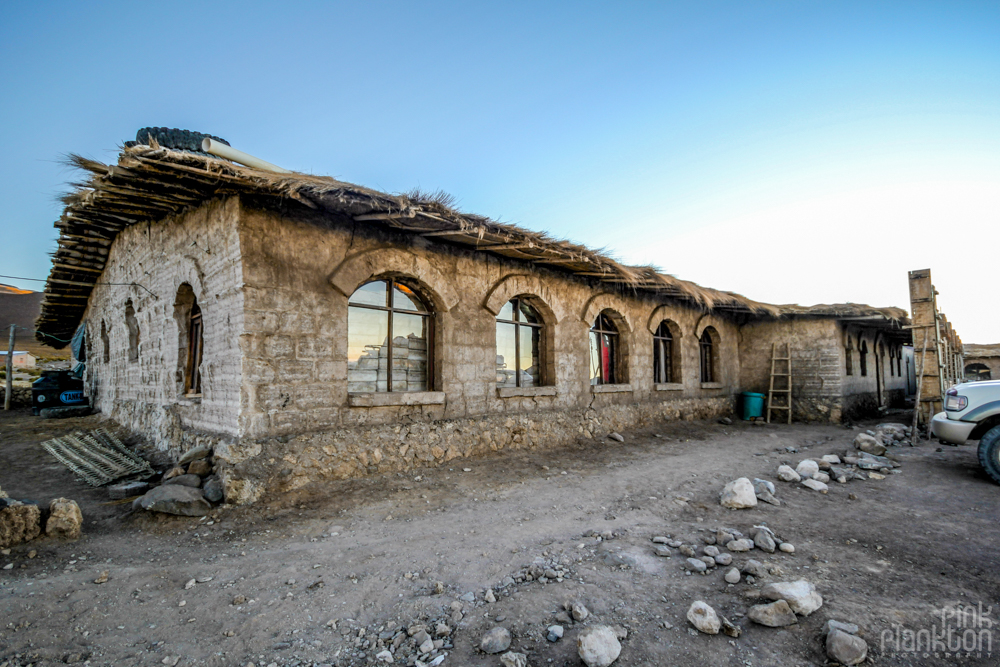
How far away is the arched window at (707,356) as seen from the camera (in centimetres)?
1288

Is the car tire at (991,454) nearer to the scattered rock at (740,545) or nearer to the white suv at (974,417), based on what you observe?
the white suv at (974,417)

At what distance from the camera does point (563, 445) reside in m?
8.28

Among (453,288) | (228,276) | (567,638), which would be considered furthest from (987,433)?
(228,276)

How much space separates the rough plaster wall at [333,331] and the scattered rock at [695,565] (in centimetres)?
397

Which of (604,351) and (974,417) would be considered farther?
(604,351)

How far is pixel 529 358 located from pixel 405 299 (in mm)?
2836

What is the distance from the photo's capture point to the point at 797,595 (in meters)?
2.71

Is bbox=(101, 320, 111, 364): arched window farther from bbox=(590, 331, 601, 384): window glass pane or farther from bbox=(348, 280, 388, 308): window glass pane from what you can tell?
bbox=(590, 331, 601, 384): window glass pane

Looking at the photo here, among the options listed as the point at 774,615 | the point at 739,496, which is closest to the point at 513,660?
the point at 774,615

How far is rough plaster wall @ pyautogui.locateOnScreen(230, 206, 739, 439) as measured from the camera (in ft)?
17.2

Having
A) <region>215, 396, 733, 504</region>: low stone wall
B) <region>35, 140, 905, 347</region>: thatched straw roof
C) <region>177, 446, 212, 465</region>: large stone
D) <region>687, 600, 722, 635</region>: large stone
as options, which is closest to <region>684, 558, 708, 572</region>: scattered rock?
<region>687, 600, 722, 635</region>: large stone

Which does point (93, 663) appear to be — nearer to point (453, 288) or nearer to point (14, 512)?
point (14, 512)

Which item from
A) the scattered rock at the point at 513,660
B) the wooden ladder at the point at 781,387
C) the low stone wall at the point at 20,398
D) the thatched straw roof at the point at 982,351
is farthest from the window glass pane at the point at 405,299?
the thatched straw roof at the point at 982,351

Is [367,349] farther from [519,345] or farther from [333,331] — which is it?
[519,345]
